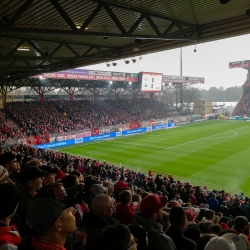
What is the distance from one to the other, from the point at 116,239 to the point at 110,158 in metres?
21.2

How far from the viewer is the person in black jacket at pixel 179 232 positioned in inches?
111

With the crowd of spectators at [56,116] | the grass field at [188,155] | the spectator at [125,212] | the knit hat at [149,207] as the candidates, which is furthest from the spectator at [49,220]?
the crowd of spectators at [56,116]

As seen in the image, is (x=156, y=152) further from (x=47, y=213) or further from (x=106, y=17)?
(x=47, y=213)

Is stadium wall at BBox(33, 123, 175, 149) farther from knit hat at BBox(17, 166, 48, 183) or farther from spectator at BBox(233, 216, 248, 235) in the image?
spectator at BBox(233, 216, 248, 235)

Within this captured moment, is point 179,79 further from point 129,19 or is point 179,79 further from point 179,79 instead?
point 129,19

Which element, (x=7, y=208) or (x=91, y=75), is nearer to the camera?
(x=7, y=208)

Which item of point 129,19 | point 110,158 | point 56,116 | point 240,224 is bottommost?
point 110,158

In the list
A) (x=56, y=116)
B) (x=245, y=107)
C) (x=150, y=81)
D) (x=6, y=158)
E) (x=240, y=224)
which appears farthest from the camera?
(x=245, y=107)

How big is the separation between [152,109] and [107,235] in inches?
2027

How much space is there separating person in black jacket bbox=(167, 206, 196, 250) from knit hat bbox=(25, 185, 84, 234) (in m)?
1.57

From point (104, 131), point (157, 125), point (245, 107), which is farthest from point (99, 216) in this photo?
point (245, 107)

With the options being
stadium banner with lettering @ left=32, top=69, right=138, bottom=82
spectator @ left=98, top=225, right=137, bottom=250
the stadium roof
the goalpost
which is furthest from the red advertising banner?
spectator @ left=98, top=225, right=137, bottom=250

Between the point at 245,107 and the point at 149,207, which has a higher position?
the point at 245,107

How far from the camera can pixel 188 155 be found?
75.2 feet
